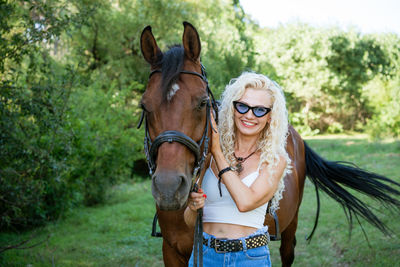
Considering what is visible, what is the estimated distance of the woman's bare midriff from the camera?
1.86 meters

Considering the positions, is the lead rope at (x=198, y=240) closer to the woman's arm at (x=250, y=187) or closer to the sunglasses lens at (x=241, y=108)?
the woman's arm at (x=250, y=187)

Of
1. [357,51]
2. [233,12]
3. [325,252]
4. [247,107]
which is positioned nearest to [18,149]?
[247,107]

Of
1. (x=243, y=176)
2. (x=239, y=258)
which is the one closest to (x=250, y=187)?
(x=243, y=176)

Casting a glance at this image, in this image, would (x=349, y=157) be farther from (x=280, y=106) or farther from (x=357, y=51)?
(x=357, y=51)

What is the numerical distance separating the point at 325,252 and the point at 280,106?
347cm

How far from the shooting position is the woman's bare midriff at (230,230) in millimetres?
1855

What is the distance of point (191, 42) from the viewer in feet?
6.38

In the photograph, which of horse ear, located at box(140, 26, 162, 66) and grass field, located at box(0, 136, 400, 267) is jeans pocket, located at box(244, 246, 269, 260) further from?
grass field, located at box(0, 136, 400, 267)

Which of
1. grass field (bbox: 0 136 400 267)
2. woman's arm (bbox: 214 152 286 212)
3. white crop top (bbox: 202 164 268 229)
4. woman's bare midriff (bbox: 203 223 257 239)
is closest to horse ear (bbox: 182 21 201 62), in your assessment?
woman's arm (bbox: 214 152 286 212)

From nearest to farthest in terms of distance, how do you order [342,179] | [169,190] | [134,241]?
[169,190]
[342,179]
[134,241]

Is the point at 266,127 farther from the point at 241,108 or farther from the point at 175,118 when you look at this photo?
the point at 175,118

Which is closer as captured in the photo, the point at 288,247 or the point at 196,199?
the point at 196,199

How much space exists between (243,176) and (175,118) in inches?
23.0

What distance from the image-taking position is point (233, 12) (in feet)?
42.8
